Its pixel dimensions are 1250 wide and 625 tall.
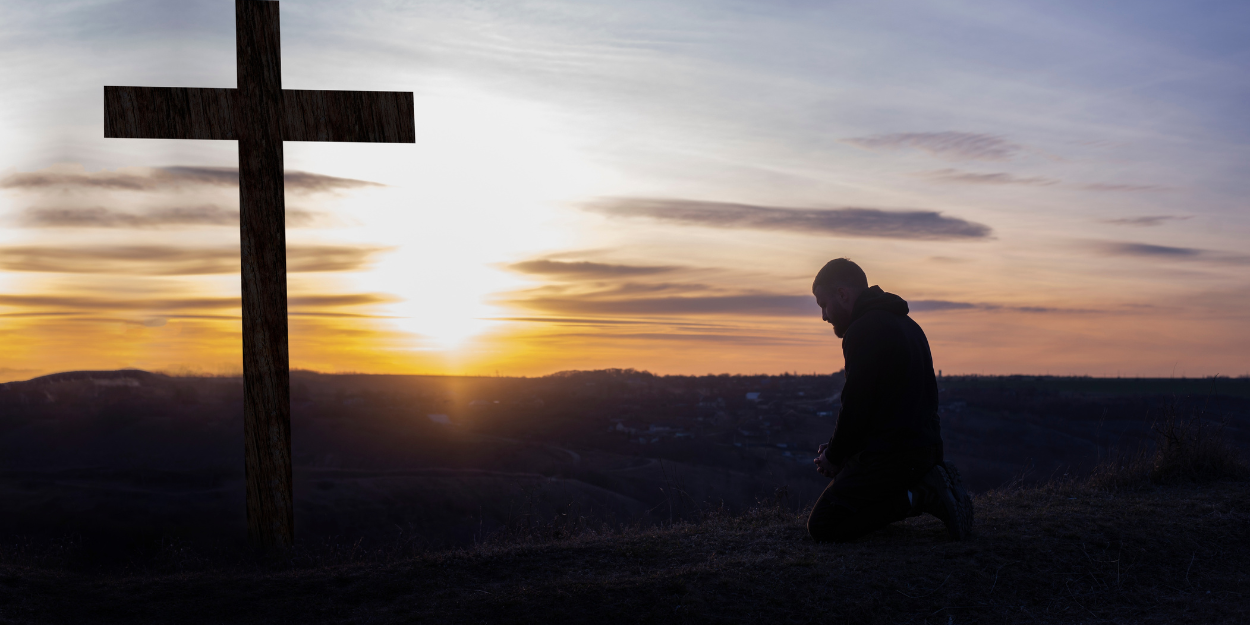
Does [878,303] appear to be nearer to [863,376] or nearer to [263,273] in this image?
[863,376]

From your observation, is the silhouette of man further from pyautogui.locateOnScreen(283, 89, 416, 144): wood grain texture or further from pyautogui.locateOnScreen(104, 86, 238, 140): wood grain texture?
pyautogui.locateOnScreen(104, 86, 238, 140): wood grain texture

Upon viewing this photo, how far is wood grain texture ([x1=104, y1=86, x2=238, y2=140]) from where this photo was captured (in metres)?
5.45

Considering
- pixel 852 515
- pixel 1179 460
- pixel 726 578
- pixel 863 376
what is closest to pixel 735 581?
pixel 726 578

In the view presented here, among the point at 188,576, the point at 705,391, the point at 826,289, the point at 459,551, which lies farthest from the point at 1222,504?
the point at 705,391

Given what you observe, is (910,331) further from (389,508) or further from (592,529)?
(389,508)

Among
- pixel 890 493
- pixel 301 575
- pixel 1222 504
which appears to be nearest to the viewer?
pixel 301 575

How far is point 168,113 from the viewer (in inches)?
218

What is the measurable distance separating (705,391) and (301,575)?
1764 inches

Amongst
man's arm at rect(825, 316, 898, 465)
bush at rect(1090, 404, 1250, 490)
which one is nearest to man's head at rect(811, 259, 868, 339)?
man's arm at rect(825, 316, 898, 465)

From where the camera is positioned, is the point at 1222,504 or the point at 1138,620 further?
the point at 1222,504

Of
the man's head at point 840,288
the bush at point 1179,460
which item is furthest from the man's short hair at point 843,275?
the bush at point 1179,460

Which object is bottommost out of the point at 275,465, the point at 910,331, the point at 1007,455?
the point at 1007,455

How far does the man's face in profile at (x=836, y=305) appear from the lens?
17.1 ft

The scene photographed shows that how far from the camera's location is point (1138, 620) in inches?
159
